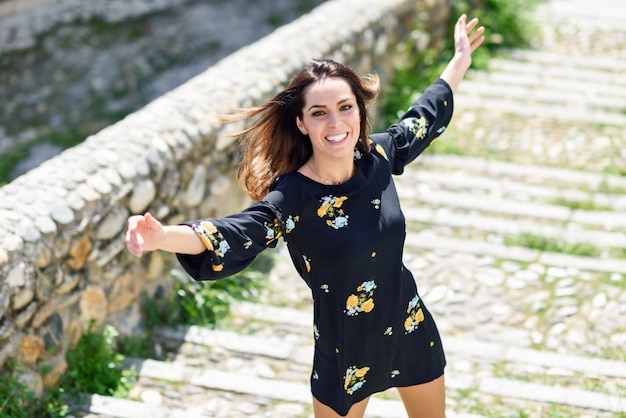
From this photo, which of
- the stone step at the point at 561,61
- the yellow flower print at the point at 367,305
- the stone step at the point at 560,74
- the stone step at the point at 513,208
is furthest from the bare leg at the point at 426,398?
the stone step at the point at 561,61

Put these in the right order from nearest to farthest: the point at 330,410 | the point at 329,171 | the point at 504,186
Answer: the point at 329,171 < the point at 330,410 < the point at 504,186

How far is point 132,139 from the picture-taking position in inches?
197

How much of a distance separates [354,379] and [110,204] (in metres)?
1.86

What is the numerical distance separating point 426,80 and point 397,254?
5.01m

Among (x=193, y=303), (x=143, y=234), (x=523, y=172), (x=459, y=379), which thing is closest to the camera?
(x=143, y=234)

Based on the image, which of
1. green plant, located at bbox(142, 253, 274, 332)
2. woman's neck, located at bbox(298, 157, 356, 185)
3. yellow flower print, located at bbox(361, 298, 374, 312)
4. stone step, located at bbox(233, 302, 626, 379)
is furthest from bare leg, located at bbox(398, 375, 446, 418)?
green plant, located at bbox(142, 253, 274, 332)

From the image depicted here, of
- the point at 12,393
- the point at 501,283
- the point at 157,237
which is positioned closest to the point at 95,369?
the point at 12,393

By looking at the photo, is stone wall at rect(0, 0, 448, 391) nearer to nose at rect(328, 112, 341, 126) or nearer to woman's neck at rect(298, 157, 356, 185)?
woman's neck at rect(298, 157, 356, 185)

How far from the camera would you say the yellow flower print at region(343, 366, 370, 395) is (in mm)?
3285

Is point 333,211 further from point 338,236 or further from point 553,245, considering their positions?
point 553,245

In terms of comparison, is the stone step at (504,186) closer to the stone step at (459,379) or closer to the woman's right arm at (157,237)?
the stone step at (459,379)

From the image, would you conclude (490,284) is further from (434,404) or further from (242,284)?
(434,404)

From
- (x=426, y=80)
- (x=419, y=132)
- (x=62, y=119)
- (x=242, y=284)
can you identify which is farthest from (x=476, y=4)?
(x=419, y=132)

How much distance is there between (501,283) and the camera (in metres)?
5.59
